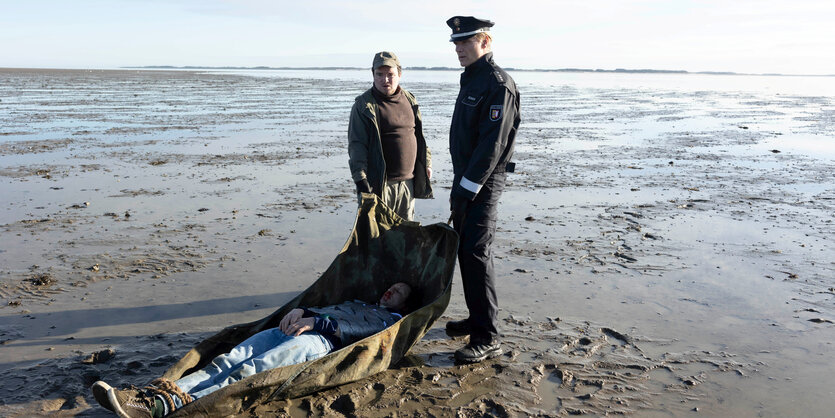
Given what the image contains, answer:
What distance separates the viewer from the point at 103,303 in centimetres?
504

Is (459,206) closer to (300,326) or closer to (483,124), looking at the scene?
(483,124)

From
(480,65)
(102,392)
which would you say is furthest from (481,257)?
(102,392)

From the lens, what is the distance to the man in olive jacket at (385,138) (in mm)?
4883

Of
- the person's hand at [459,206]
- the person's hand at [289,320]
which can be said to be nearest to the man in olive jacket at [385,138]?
the person's hand at [459,206]

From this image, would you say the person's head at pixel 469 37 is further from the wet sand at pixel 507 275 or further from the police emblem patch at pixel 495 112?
the wet sand at pixel 507 275

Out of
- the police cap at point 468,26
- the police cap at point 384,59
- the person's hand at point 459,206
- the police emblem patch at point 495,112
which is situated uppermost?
the police cap at point 468,26

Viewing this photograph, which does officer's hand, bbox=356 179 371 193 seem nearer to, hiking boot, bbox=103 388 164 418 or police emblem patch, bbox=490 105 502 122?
police emblem patch, bbox=490 105 502 122

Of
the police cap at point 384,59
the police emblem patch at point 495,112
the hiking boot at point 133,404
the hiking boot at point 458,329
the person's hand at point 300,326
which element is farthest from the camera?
the police cap at point 384,59

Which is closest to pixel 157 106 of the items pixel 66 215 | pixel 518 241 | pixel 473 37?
pixel 66 215

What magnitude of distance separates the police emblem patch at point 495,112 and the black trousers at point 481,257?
42 centimetres

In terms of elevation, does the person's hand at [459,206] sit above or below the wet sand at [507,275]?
above

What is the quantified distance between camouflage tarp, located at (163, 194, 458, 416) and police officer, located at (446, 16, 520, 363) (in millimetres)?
170

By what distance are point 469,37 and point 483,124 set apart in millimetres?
610

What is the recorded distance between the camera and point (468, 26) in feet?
13.7
